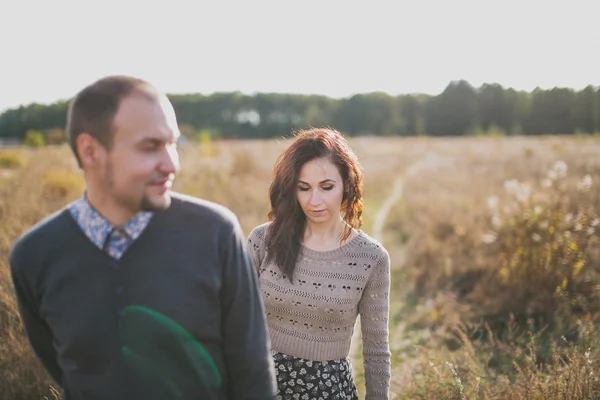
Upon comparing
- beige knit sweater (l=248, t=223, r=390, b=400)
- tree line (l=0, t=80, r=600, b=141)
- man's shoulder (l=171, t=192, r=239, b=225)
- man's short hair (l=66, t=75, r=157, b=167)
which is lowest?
beige knit sweater (l=248, t=223, r=390, b=400)

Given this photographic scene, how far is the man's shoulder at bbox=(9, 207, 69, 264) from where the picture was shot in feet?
4.74

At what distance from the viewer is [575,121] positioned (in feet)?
59.2

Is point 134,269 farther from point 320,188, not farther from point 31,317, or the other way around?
point 320,188

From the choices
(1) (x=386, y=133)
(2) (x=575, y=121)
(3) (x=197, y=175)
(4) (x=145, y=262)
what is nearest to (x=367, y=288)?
(4) (x=145, y=262)

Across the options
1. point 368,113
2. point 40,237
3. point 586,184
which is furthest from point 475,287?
point 368,113

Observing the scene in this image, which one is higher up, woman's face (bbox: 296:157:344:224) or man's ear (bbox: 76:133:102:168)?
man's ear (bbox: 76:133:102:168)

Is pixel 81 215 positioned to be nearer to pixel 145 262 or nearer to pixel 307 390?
pixel 145 262

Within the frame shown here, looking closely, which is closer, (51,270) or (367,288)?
(51,270)

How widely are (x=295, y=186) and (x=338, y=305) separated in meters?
0.63

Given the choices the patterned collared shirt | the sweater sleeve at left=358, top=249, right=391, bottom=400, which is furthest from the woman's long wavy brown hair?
the patterned collared shirt

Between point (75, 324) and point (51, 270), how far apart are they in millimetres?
168

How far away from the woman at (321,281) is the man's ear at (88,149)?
1270mm

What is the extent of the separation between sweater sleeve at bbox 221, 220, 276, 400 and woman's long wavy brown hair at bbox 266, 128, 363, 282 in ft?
3.07

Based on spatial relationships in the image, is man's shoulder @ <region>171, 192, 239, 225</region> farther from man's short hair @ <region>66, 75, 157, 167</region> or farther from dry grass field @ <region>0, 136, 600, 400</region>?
dry grass field @ <region>0, 136, 600, 400</region>
